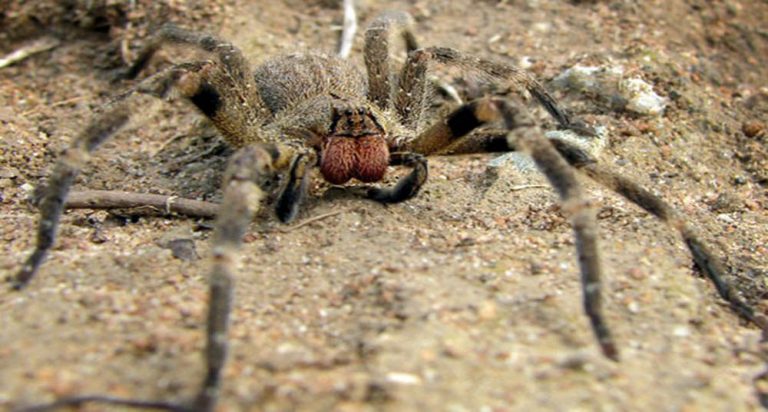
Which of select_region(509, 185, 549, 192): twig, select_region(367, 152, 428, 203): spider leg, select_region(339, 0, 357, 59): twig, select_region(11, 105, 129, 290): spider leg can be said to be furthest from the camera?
select_region(339, 0, 357, 59): twig

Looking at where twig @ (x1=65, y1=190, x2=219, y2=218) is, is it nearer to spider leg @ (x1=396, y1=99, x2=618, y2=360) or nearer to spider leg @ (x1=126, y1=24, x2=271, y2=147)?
spider leg @ (x1=126, y1=24, x2=271, y2=147)

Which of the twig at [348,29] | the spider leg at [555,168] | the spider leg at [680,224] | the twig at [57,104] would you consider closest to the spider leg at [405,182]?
the spider leg at [555,168]

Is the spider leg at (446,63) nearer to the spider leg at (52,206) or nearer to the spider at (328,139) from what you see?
the spider at (328,139)

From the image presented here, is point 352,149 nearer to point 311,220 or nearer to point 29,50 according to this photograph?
point 311,220

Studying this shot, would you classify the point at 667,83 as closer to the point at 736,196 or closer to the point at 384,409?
the point at 736,196

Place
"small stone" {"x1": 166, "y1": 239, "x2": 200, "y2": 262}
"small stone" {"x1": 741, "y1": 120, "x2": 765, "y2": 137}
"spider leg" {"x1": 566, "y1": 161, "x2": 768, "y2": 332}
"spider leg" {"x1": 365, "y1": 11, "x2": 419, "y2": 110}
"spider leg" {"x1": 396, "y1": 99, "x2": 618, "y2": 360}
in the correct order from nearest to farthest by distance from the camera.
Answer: "spider leg" {"x1": 396, "y1": 99, "x2": 618, "y2": 360}
"spider leg" {"x1": 566, "y1": 161, "x2": 768, "y2": 332}
"small stone" {"x1": 166, "y1": 239, "x2": 200, "y2": 262}
"spider leg" {"x1": 365, "y1": 11, "x2": 419, "y2": 110}
"small stone" {"x1": 741, "y1": 120, "x2": 765, "y2": 137}

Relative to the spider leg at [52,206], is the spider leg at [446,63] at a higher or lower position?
higher

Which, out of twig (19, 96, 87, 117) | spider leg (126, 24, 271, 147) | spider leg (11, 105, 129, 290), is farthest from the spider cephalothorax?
twig (19, 96, 87, 117)

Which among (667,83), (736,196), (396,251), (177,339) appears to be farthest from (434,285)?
(667,83)
